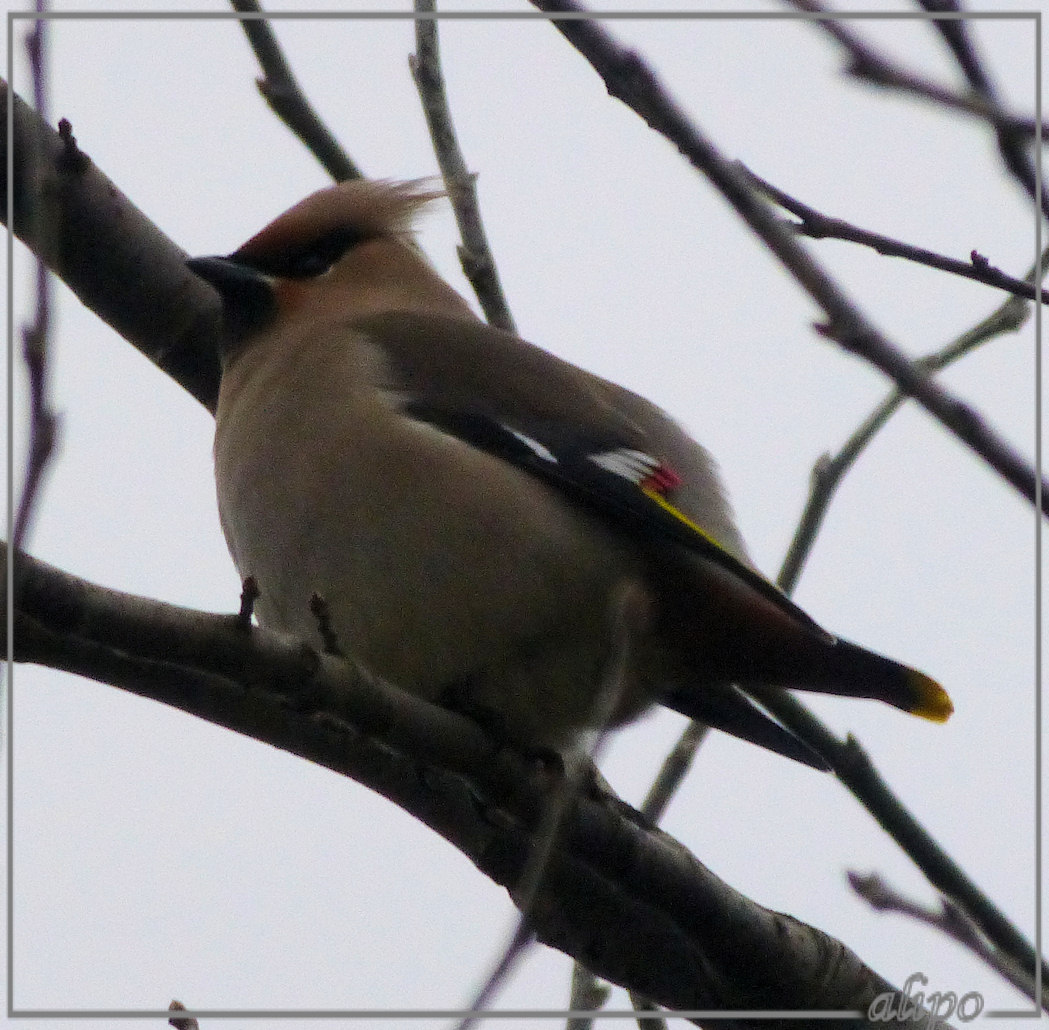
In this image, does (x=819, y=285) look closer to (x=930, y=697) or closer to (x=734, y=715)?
(x=930, y=697)

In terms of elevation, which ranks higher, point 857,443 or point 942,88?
point 857,443

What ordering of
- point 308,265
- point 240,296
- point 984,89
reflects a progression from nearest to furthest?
1. point 984,89
2. point 240,296
3. point 308,265

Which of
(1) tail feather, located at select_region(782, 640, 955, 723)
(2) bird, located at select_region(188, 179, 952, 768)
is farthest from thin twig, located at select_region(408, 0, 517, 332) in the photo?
(1) tail feather, located at select_region(782, 640, 955, 723)

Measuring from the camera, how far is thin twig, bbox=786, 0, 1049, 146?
125 centimetres

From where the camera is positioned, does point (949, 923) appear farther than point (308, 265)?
No

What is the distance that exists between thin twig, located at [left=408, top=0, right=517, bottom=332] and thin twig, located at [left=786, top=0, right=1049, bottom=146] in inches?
79.4

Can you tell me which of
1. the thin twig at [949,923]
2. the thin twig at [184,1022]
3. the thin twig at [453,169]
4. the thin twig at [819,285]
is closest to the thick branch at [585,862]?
the thin twig at [184,1022]

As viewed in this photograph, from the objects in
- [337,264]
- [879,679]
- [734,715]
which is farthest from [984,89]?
[337,264]

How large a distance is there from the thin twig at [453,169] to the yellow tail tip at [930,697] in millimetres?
1204

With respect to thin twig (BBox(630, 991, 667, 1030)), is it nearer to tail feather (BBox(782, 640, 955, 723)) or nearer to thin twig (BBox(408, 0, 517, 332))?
tail feather (BBox(782, 640, 955, 723))

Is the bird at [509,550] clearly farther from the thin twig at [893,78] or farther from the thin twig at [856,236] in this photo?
the thin twig at [893,78]

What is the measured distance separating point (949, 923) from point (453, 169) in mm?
1997

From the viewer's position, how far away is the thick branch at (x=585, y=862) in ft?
8.50

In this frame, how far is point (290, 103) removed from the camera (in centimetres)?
340
